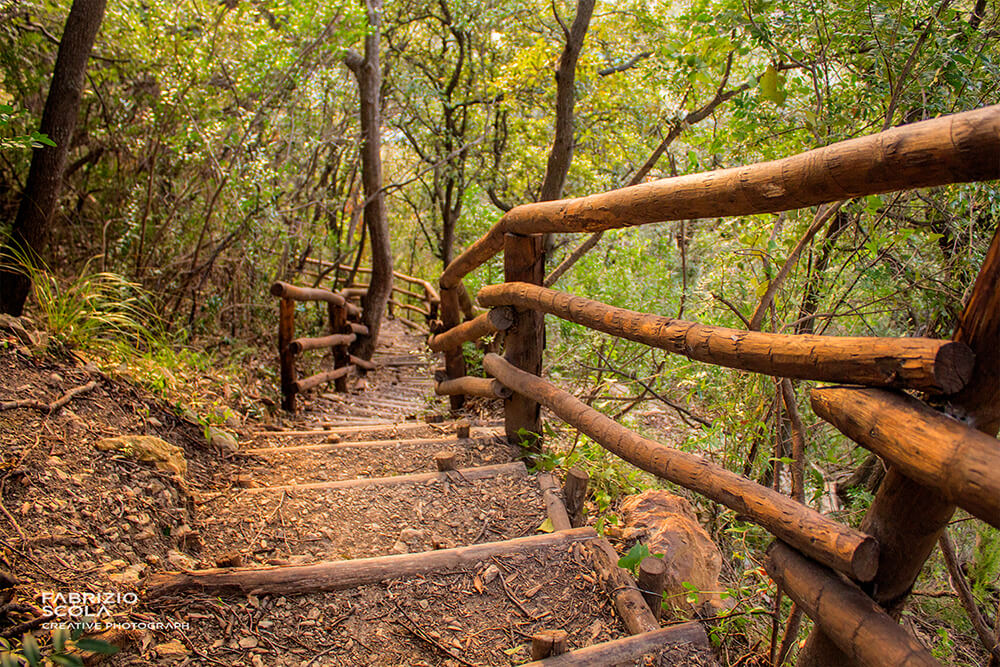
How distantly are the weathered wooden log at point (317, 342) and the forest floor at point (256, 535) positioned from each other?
1.62 m

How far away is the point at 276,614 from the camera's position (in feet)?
5.93

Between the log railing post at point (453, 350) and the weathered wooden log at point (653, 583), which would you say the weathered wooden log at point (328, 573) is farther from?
the log railing post at point (453, 350)

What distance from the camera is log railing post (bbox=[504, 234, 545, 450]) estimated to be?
2920 millimetres

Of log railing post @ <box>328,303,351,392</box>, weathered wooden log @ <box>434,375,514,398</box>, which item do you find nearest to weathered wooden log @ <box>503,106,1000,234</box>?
weathered wooden log @ <box>434,375,514,398</box>

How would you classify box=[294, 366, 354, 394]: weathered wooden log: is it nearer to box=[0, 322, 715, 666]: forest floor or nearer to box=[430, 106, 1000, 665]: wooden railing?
box=[0, 322, 715, 666]: forest floor

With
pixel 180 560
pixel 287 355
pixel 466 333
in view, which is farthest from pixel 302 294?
pixel 180 560

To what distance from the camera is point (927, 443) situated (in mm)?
1035

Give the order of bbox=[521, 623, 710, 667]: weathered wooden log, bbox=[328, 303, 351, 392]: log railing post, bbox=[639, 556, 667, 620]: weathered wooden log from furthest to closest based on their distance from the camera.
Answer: bbox=[328, 303, 351, 392]: log railing post → bbox=[639, 556, 667, 620]: weathered wooden log → bbox=[521, 623, 710, 667]: weathered wooden log

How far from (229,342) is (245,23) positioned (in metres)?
2.76

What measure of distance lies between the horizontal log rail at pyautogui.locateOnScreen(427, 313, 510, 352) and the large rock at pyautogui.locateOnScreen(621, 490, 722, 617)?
1.09m

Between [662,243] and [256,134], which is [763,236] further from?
[662,243]

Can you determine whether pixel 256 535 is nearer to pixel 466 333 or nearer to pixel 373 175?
pixel 466 333

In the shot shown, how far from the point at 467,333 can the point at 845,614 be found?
280 centimetres

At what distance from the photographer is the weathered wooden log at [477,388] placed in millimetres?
3103
